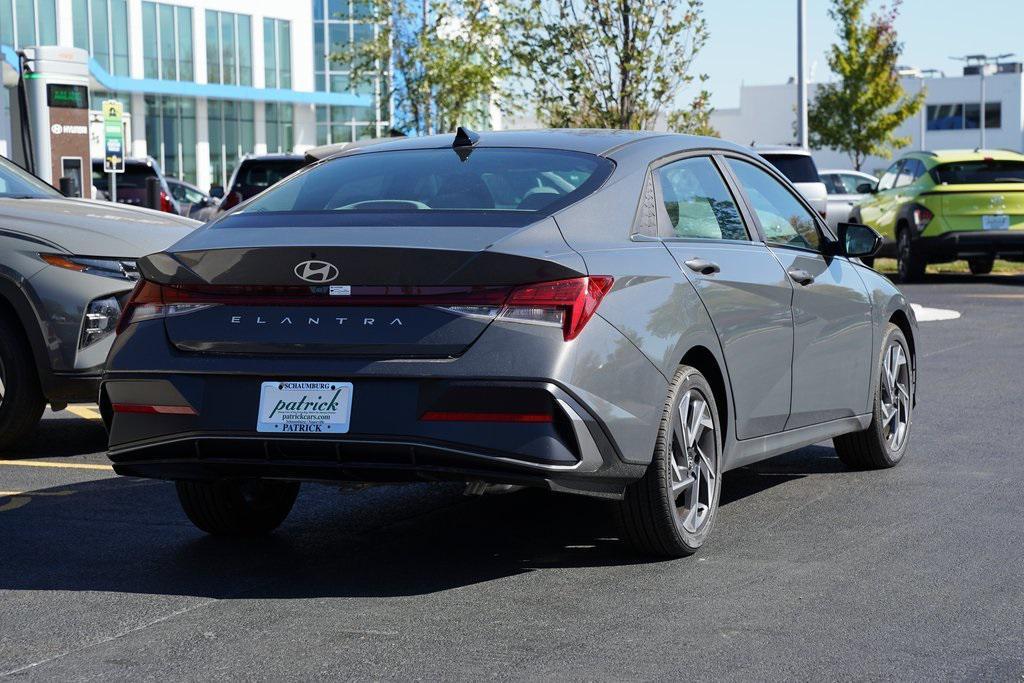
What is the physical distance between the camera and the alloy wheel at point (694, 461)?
5.84m

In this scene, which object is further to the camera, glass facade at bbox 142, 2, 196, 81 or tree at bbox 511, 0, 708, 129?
glass facade at bbox 142, 2, 196, 81

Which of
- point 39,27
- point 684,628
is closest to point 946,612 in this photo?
point 684,628

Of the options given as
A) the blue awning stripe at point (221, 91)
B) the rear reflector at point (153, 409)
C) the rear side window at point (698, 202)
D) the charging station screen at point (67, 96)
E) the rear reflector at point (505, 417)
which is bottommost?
the rear reflector at point (153, 409)

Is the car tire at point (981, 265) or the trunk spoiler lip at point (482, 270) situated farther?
the car tire at point (981, 265)

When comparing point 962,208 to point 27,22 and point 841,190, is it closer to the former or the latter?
point 841,190

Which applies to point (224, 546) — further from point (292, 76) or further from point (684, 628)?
point (292, 76)

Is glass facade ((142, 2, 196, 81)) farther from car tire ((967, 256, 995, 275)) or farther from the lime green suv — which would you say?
the lime green suv

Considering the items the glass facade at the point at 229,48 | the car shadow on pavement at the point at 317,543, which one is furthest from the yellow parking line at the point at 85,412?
the glass facade at the point at 229,48

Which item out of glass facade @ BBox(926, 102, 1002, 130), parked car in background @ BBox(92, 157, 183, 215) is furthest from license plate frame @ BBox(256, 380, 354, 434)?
glass facade @ BBox(926, 102, 1002, 130)

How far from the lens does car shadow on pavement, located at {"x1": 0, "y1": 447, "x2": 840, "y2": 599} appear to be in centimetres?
563

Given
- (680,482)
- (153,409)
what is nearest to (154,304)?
(153,409)

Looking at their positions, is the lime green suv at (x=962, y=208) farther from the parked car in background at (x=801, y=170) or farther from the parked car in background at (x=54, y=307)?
the parked car in background at (x=54, y=307)

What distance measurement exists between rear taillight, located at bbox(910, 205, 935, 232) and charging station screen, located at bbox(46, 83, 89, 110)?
12128 mm

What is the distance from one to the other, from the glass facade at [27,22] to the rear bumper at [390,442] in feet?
162
